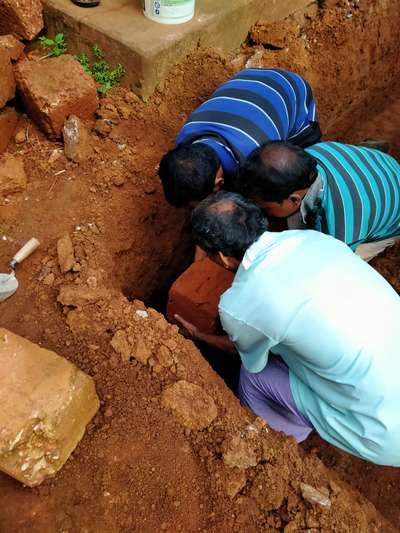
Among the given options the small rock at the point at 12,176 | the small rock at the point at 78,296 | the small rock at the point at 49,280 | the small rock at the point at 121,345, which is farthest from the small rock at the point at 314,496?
the small rock at the point at 12,176

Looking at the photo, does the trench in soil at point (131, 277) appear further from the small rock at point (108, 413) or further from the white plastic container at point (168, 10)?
the white plastic container at point (168, 10)

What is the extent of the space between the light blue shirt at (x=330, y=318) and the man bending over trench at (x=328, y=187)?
362 millimetres

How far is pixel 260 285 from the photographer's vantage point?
1815 millimetres

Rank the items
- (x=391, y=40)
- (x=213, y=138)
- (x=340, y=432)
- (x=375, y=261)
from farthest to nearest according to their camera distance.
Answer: (x=391, y=40) < (x=375, y=261) < (x=213, y=138) < (x=340, y=432)

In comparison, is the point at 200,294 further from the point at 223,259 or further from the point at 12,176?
the point at 12,176

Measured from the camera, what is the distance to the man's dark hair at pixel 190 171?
7.05 feet

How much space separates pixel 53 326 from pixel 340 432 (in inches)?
53.6

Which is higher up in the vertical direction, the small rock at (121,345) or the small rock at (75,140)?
the small rock at (75,140)

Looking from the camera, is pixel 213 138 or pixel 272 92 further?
pixel 272 92

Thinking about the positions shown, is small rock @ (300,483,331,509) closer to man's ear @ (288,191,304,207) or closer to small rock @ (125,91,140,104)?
man's ear @ (288,191,304,207)

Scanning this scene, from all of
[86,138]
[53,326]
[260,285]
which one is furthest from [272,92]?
[53,326]

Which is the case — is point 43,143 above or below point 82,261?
above

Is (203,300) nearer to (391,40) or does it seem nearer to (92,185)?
(92,185)

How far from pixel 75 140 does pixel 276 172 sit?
126cm
